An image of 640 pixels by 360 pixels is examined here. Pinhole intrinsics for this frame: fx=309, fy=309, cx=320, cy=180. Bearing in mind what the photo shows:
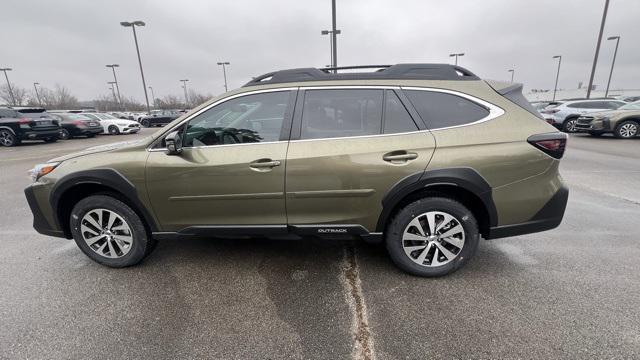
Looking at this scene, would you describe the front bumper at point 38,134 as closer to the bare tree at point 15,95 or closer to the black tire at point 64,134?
the black tire at point 64,134

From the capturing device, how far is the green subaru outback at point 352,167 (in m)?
2.52

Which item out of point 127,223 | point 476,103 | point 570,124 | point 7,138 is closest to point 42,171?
point 127,223

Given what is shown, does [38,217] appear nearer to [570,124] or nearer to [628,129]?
[628,129]

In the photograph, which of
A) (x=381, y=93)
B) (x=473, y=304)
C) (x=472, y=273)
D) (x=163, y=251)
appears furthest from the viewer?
(x=163, y=251)

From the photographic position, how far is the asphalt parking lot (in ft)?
6.73

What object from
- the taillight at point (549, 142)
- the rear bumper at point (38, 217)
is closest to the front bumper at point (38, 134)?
the rear bumper at point (38, 217)

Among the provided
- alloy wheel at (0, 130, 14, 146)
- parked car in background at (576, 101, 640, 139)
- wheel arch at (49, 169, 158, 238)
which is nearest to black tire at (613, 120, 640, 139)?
parked car in background at (576, 101, 640, 139)

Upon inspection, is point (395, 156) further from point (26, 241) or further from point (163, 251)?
point (26, 241)

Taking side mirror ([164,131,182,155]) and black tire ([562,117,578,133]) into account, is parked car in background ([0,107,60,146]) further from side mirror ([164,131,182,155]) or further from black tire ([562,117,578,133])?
black tire ([562,117,578,133])

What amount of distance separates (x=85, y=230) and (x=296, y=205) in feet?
7.00

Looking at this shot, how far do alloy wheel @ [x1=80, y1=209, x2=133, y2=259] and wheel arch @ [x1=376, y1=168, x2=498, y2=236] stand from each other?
2.41 m

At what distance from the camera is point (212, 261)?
316 centimetres

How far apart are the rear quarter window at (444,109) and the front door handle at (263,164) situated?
1294 mm

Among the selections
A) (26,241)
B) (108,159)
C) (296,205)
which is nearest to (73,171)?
(108,159)
